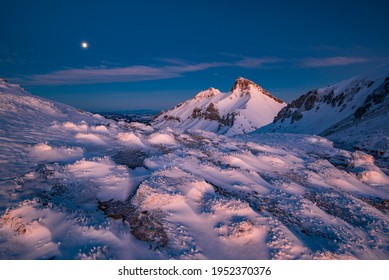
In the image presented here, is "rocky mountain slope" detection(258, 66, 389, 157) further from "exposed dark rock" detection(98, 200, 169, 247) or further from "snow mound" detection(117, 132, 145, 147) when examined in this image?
"exposed dark rock" detection(98, 200, 169, 247)

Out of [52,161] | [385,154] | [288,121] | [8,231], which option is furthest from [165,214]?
[288,121]

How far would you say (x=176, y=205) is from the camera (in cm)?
790

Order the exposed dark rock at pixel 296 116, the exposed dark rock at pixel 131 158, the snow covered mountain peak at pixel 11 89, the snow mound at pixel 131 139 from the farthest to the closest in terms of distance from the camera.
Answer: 1. the exposed dark rock at pixel 296 116
2. the snow covered mountain peak at pixel 11 89
3. the snow mound at pixel 131 139
4. the exposed dark rock at pixel 131 158

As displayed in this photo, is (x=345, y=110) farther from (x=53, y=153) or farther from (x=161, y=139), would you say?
(x=53, y=153)

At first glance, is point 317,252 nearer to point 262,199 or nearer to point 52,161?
point 262,199

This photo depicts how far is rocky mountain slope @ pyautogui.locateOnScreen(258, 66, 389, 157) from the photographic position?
32281 mm

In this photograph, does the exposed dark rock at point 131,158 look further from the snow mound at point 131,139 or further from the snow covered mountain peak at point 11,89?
the snow covered mountain peak at point 11,89

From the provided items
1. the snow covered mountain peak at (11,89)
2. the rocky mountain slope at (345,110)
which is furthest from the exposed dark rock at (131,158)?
the rocky mountain slope at (345,110)

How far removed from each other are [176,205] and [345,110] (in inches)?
2648

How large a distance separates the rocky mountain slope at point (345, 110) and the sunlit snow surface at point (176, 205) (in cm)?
1807

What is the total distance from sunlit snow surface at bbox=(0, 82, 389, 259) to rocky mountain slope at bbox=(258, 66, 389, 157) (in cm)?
1807

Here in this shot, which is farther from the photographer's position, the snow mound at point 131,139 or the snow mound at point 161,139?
the snow mound at point 161,139

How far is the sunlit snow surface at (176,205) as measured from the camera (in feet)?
19.6
